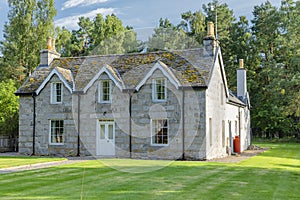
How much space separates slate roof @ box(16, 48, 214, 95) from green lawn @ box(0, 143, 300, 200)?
8.03m

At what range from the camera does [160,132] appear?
21906 mm

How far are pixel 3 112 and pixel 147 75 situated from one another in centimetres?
1184

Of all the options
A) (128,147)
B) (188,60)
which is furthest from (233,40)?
(128,147)

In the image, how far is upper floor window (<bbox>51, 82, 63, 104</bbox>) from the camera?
24.3 m

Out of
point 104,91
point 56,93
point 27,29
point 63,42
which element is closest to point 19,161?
point 56,93

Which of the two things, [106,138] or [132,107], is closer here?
[132,107]

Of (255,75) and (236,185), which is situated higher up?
(255,75)

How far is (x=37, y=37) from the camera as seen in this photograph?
40.7m

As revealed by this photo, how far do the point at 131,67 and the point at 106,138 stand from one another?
15.7ft

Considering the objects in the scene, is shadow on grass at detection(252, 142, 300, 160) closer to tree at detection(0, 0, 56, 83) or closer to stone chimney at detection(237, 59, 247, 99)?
stone chimney at detection(237, 59, 247, 99)

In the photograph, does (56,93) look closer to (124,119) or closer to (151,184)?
(124,119)

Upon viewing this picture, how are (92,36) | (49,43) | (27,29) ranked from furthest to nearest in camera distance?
(92,36) < (27,29) < (49,43)

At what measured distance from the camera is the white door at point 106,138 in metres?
23.1

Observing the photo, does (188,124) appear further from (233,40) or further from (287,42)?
(233,40)
